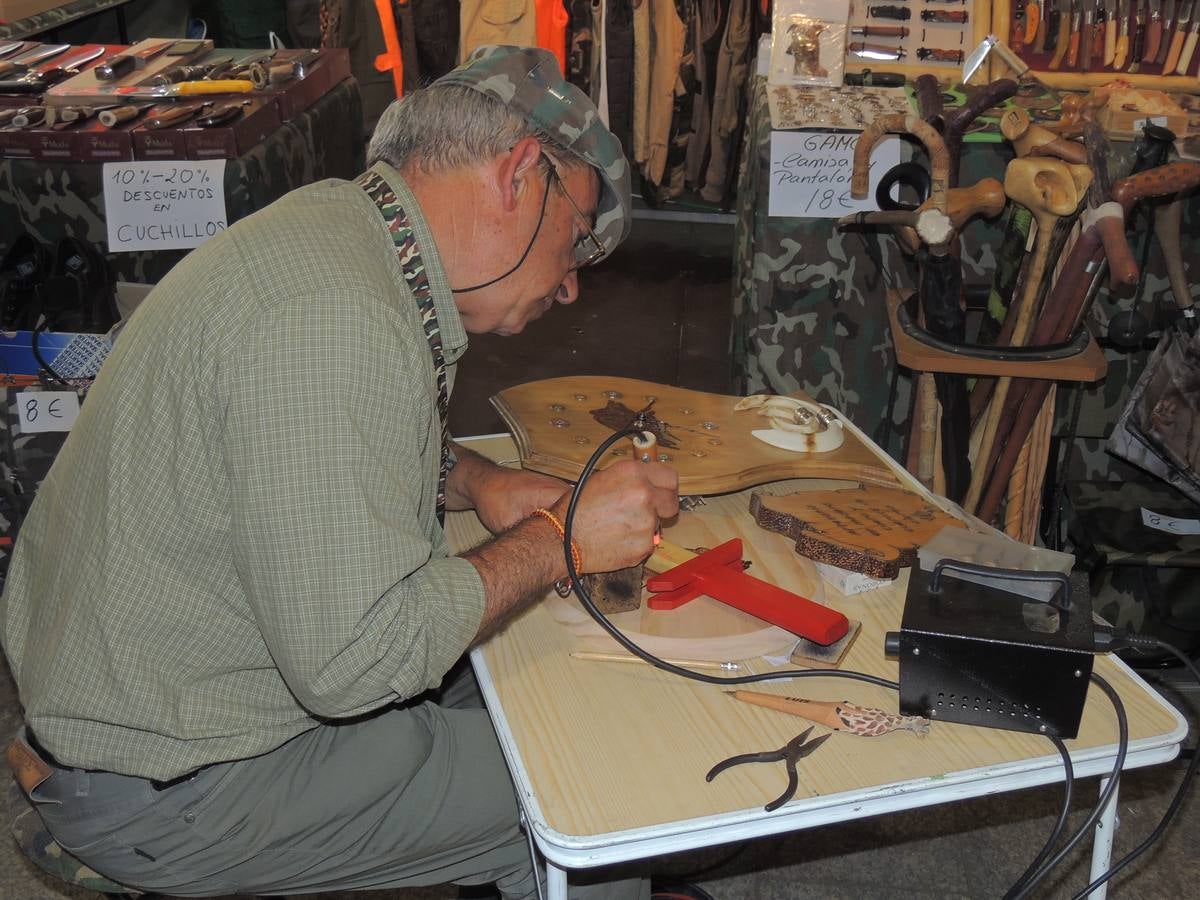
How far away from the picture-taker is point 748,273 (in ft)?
8.29

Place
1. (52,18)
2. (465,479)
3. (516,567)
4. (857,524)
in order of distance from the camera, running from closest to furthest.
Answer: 1. (516,567)
2. (857,524)
3. (465,479)
4. (52,18)

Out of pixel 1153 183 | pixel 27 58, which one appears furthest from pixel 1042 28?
pixel 27 58

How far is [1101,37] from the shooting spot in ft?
9.82

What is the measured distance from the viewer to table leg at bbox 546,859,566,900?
3.35ft

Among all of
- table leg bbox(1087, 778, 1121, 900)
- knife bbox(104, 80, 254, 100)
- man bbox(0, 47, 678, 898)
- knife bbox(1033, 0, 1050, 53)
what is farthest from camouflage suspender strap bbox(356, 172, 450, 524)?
knife bbox(1033, 0, 1050, 53)

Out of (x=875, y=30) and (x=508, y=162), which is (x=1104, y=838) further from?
(x=875, y=30)

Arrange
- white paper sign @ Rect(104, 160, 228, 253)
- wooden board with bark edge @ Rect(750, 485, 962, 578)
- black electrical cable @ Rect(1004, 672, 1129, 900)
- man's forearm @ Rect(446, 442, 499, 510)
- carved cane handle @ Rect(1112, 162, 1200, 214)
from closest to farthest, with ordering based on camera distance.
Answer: black electrical cable @ Rect(1004, 672, 1129, 900)
wooden board with bark edge @ Rect(750, 485, 962, 578)
man's forearm @ Rect(446, 442, 499, 510)
carved cane handle @ Rect(1112, 162, 1200, 214)
white paper sign @ Rect(104, 160, 228, 253)

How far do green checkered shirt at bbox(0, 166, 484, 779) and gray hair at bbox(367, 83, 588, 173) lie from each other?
0.04 metres

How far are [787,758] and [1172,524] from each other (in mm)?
1733

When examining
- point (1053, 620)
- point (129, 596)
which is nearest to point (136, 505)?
point (129, 596)

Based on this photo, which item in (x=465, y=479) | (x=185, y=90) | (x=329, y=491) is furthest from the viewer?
(x=185, y=90)

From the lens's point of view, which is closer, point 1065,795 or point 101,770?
point 1065,795

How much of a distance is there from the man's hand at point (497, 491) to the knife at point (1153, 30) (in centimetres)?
238

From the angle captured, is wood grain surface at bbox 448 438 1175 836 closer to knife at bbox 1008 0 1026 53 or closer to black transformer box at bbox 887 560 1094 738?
black transformer box at bbox 887 560 1094 738
